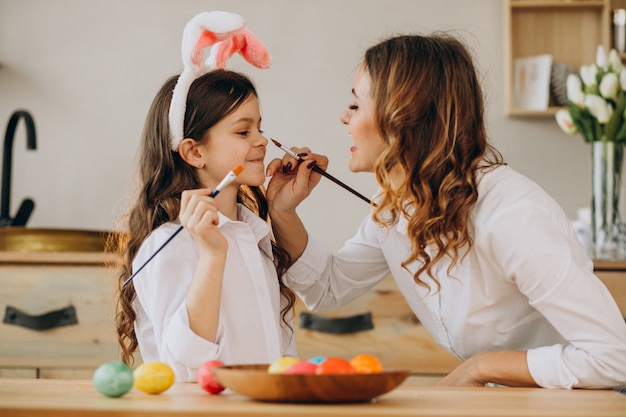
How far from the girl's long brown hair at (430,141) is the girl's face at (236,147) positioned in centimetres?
25

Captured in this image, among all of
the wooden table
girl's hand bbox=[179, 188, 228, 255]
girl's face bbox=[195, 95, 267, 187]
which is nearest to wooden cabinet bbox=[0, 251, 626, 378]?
girl's face bbox=[195, 95, 267, 187]


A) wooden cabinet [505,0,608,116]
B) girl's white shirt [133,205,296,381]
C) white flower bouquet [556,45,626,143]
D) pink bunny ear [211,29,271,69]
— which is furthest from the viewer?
wooden cabinet [505,0,608,116]

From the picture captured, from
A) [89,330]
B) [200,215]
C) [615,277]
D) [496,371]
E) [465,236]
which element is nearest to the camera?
[200,215]

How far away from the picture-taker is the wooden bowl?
3.14ft

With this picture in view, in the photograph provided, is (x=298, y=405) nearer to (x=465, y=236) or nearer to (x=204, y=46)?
(x=465, y=236)

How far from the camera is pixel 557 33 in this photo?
2.95 m

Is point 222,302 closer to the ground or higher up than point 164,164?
closer to the ground

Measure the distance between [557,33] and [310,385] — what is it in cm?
230

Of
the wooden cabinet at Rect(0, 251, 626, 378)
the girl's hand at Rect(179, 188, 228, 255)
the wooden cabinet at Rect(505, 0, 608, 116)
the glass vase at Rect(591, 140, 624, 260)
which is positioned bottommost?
the wooden cabinet at Rect(0, 251, 626, 378)

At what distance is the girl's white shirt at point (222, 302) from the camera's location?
1.40 metres

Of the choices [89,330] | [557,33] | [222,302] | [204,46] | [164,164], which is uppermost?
[204,46]

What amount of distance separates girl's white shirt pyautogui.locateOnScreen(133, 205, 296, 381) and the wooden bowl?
395 millimetres

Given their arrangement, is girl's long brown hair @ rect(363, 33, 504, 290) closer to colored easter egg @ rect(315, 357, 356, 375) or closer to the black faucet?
colored easter egg @ rect(315, 357, 356, 375)

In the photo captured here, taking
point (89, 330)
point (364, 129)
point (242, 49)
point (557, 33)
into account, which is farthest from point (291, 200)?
point (557, 33)
